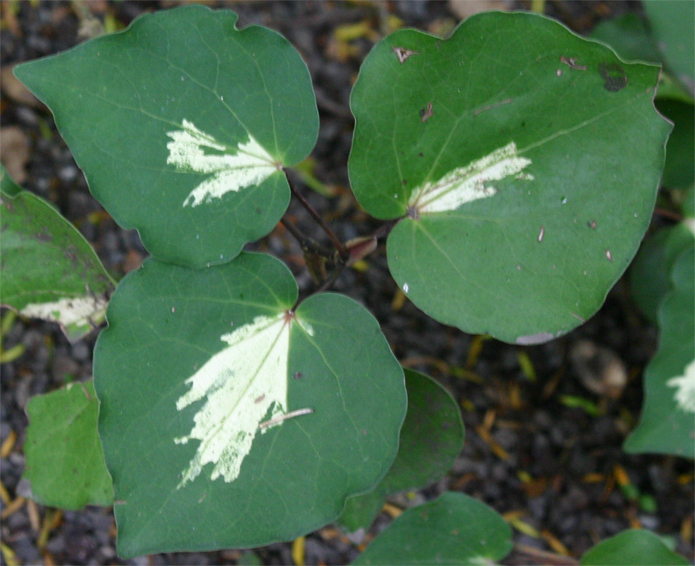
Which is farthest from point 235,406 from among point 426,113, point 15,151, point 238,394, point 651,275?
point 651,275

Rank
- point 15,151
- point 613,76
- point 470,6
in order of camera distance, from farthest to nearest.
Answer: point 470,6, point 15,151, point 613,76

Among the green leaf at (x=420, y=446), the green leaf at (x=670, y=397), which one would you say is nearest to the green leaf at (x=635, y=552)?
the green leaf at (x=670, y=397)

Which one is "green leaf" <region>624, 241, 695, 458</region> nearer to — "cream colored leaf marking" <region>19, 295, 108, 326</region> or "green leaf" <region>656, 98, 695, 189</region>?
"green leaf" <region>656, 98, 695, 189</region>

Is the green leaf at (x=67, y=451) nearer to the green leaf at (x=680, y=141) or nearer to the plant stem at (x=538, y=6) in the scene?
the green leaf at (x=680, y=141)

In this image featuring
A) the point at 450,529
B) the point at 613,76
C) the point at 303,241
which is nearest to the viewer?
the point at 613,76

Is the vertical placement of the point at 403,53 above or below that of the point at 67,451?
above

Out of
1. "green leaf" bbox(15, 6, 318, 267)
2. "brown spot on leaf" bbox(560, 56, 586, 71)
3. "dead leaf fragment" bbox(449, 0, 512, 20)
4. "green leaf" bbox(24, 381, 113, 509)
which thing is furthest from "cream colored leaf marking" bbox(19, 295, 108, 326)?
"dead leaf fragment" bbox(449, 0, 512, 20)

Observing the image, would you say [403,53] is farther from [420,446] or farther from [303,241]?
[420,446]
